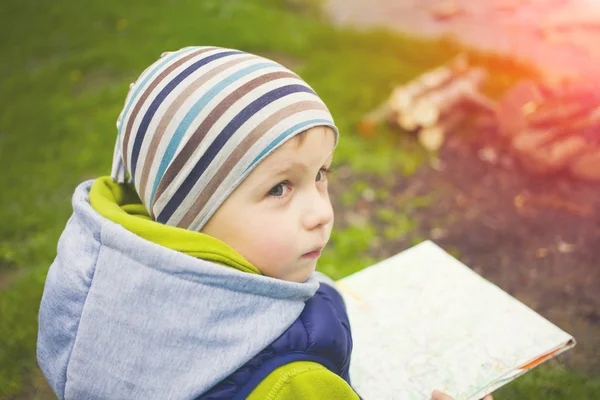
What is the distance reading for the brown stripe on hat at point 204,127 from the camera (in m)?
1.05

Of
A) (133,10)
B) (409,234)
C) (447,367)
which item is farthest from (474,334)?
(133,10)

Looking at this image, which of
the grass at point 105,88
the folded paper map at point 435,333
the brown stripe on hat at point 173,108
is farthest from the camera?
the grass at point 105,88

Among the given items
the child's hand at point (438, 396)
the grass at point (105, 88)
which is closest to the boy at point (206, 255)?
the child's hand at point (438, 396)

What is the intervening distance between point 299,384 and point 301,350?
3.0 inches

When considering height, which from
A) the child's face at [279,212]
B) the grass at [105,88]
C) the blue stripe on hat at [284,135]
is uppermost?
the blue stripe on hat at [284,135]

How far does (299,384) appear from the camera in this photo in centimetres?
98

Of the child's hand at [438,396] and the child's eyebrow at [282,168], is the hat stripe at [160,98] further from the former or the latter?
the child's hand at [438,396]

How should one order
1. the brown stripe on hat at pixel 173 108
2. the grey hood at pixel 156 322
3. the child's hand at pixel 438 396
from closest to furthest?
the grey hood at pixel 156 322, the brown stripe on hat at pixel 173 108, the child's hand at pixel 438 396

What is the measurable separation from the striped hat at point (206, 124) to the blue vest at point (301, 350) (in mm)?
278

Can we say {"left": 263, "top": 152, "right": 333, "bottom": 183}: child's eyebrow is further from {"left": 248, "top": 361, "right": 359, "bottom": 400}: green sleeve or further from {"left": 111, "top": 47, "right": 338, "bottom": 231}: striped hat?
{"left": 248, "top": 361, "right": 359, "bottom": 400}: green sleeve

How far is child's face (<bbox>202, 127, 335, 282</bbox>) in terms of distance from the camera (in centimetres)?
106

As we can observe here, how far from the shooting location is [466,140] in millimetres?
3248

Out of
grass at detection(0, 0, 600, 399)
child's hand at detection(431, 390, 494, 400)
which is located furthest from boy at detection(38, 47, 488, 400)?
grass at detection(0, 0, 600, 399)

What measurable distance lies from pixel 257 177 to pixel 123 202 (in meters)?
0.41
